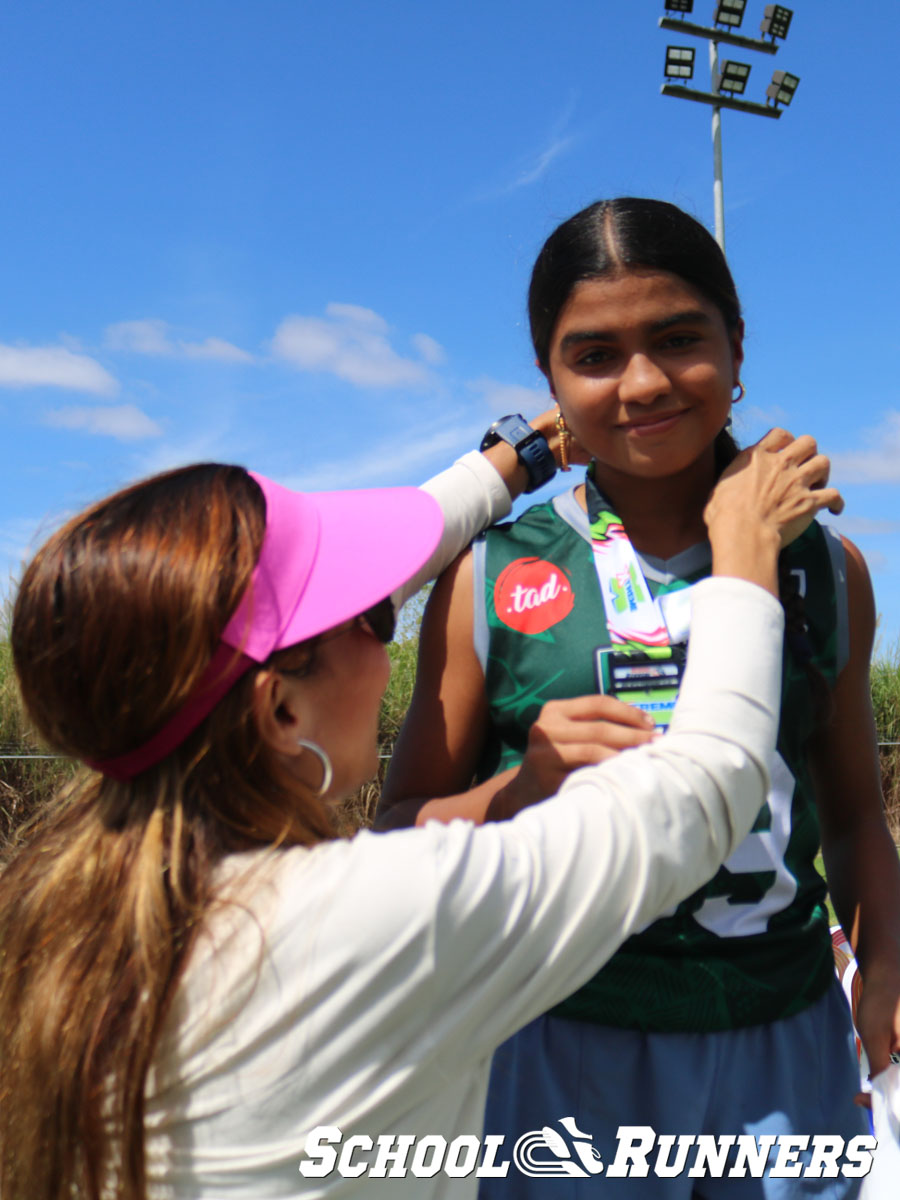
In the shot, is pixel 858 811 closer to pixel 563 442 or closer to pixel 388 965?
pixel 563 442

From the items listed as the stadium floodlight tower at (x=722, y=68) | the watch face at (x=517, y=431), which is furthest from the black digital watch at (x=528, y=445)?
the stadium floodlight tower at (x=722, y=68)

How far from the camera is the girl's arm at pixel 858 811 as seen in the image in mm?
1678

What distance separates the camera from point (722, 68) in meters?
13.3

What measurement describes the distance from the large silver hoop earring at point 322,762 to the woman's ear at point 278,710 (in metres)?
0.01

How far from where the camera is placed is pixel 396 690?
25.3 ft

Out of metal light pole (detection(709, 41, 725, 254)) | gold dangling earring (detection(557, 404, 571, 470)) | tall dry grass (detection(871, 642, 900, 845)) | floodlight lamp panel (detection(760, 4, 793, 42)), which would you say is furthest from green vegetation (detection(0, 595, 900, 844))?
floodlight lamp panel (detection(760, 4, 793, 42))

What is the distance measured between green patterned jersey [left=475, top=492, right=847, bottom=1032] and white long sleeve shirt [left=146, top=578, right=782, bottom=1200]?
415 millimetres

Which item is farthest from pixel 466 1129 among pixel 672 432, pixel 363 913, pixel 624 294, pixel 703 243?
pixel 703 243

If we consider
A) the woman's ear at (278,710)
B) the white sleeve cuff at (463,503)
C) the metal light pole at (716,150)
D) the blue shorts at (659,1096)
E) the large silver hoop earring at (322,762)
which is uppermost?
the metal light pole at (716,150)

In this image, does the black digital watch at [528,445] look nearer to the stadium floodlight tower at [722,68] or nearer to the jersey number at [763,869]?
the jersey number at [763,869]

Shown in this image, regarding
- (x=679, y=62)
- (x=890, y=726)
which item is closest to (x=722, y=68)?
(x=679, y=62)

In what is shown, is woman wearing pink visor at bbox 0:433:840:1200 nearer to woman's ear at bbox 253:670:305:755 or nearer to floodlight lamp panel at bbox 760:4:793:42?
woman's ear at bbox 253:670:305:755

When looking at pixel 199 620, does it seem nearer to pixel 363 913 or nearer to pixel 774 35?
pixel 363 913

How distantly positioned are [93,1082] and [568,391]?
120cm
